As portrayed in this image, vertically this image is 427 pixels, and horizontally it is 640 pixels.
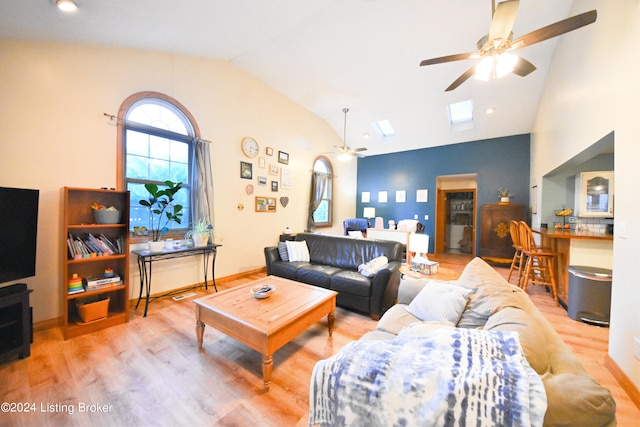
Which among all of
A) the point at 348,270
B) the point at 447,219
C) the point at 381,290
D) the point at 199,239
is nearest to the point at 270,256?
the point at 199,239

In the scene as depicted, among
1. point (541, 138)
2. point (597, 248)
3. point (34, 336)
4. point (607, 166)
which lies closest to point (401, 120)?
point (541, 138)

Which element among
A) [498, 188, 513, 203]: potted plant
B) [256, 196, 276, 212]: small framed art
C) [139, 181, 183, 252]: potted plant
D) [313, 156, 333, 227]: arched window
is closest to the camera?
[139, 181, 183, 252]: potted plant

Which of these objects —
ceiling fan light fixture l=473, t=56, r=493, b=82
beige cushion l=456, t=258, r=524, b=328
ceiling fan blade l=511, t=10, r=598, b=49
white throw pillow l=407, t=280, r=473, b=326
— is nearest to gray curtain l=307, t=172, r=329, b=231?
ceiling fan light fixture l=473, t=56, r=493, b=82

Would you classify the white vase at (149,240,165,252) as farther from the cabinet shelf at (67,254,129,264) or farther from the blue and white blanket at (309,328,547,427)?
the blue and white blanket at (309,328,547,427)

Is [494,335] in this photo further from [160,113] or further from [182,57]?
[182,57]

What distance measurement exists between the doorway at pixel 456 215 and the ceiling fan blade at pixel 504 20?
17.0 ft

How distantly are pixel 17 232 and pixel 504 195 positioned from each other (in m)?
7.76

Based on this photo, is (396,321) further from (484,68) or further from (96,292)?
(96,292)

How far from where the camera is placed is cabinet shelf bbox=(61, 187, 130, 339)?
234 cm

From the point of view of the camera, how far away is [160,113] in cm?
333

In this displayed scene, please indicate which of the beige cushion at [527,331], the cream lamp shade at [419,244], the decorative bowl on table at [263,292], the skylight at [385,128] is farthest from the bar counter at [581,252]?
the skylight at [385,128]

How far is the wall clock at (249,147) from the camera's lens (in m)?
4.24

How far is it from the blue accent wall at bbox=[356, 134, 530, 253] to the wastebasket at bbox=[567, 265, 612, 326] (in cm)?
333

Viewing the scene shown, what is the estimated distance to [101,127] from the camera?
2725 millimetres
